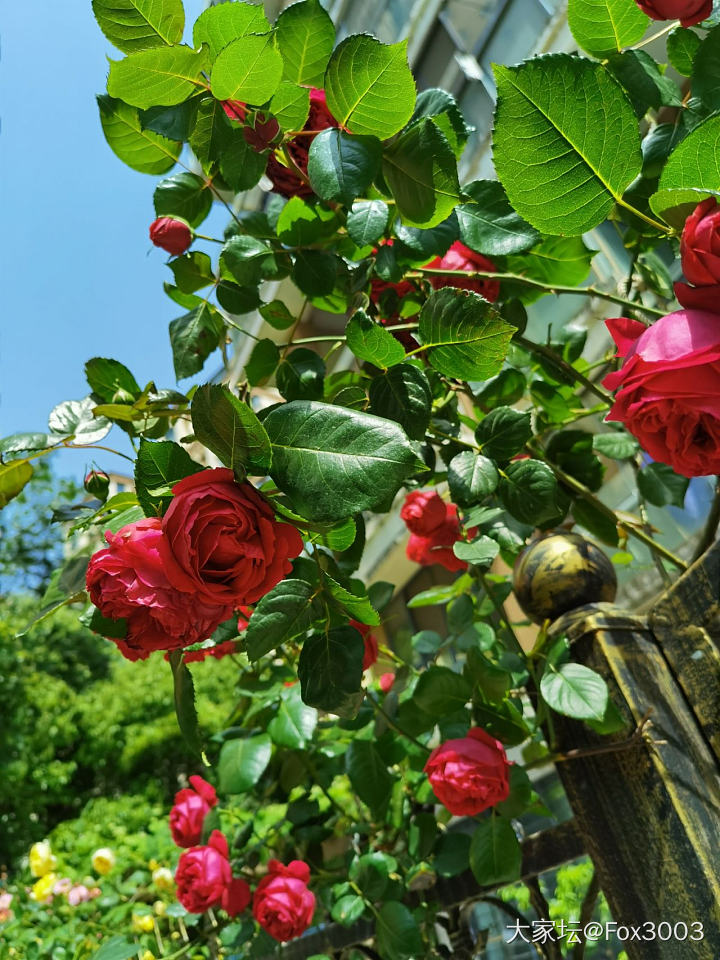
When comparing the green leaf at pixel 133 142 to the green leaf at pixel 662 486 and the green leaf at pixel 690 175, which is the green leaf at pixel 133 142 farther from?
the green leaf at pixel 662 486

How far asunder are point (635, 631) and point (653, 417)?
0.97 feet

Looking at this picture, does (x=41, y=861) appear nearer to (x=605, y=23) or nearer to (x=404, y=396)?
(x=404, y=396)

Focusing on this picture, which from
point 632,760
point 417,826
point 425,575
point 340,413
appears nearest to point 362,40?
point 340,413

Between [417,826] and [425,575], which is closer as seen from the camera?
[417,826]

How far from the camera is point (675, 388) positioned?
1.11ft

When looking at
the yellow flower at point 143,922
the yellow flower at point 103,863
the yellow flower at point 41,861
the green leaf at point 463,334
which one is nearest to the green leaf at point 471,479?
the green leaf at point 463,334

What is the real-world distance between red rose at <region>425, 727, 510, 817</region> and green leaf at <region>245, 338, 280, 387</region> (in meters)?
0.40

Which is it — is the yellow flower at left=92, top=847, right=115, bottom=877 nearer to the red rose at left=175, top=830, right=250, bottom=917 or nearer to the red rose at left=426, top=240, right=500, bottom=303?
the red rose at left=175, top=830, right=250, bottom=917

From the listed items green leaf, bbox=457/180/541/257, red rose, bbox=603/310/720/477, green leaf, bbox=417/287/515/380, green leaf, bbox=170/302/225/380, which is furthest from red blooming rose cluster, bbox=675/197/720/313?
green leaf, bbox=170/302/225/380

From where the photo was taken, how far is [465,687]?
0.70 m

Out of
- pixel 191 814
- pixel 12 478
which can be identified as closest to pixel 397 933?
pixel 191 814

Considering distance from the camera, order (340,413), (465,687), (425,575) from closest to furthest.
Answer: (340,413)
(465,687)
(425,575)

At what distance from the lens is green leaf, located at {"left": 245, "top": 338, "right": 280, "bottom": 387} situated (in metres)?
0.65

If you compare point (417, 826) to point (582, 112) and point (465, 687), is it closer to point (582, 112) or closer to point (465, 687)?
point (465, 687)
